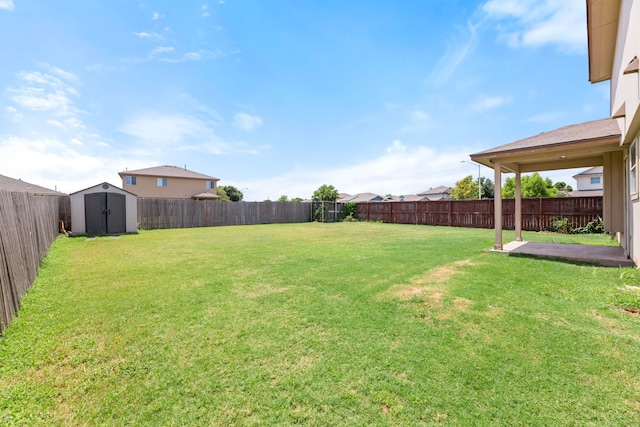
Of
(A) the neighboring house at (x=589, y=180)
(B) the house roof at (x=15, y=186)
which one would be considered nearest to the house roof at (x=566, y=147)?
(B) the house roof at (x=15, y=186)

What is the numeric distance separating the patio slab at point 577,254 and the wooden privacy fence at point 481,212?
251 inches

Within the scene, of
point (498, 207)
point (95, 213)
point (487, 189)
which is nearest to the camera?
point (498, 207)

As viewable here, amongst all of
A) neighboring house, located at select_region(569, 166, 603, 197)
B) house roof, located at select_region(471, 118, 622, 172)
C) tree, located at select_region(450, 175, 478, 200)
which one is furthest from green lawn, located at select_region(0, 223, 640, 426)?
tree, located at select_region(450, 175, 478, 200)

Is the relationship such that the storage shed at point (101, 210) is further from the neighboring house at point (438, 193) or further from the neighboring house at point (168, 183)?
the neighboring house at point (438, 193)

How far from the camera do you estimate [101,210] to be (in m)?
12.8

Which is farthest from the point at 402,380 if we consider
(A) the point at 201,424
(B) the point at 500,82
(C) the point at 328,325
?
(B) the point at 500,82

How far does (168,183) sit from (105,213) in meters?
17.0

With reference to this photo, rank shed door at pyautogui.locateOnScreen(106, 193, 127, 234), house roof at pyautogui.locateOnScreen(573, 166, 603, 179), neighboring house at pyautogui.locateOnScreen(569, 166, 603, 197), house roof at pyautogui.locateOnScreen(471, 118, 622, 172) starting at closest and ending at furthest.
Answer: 1. house roof at pyautogui.locateOnScreen(471, 118, 622, 172)
2. shed door at pyautogui.locateOnScreen(106, 193, 127, 234)
3. house roof at pyautogui.locateOnScreen(573, 166, 603, 179)
4. neighboring house at pyautogui.locateOnScreen(569, 166, 603, 197)

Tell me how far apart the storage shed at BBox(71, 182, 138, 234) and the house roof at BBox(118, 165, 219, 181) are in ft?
52.5

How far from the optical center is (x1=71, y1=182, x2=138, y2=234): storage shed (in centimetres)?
1247

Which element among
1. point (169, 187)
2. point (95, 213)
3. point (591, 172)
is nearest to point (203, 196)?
point (169, 187)

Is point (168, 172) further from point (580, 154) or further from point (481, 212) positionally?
point (580, 154)

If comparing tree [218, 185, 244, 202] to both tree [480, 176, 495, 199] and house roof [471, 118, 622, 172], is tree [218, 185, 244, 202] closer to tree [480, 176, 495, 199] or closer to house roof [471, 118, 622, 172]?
tree [480, 176, 495, 199]

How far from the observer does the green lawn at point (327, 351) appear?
180cm
